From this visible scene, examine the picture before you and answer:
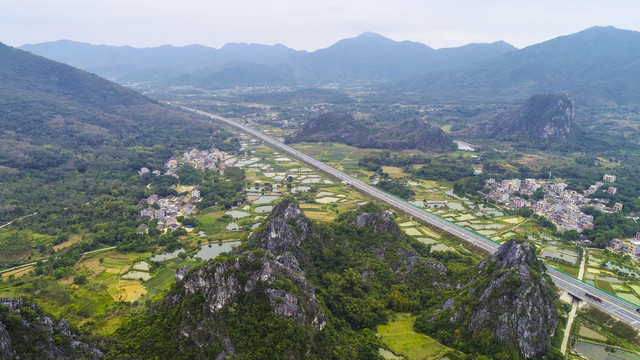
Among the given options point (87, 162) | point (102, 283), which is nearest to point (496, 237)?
point (102, 283)

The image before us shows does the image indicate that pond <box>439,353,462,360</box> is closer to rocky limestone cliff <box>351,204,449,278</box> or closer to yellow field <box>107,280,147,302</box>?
rocky limestone cliff <box>351,204,449,278</box>

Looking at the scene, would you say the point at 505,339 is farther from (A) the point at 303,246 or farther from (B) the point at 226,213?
(B) the point at 226,213

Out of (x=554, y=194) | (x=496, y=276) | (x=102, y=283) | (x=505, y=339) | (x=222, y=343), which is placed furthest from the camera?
(x=554, y=194)

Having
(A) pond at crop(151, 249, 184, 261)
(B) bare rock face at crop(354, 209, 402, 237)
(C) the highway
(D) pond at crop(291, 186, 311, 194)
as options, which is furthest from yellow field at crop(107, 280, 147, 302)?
(C) the highway

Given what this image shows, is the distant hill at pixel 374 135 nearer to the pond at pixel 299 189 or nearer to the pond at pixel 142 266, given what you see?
the pond at pixel 299 189

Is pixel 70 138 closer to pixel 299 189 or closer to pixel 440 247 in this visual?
pixel 299 189

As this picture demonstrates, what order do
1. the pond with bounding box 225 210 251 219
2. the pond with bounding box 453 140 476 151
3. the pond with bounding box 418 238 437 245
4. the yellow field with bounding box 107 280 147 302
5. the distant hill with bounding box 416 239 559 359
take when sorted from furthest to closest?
the pond with bounding box 453 140 476 151 < the pond with bounding box 225 210 251 219 < the pond with bounding box 418 238 437 245 < the yellow field with bounding box 107 280 147 302 < the distant hill with bounding box 416 239 559 359
